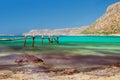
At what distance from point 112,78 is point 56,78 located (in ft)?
13.0

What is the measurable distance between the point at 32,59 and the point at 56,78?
10251mm

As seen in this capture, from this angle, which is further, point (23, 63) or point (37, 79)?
point (23, 63)

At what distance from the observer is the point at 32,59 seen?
30.2 m

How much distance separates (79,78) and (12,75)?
5.26 metres

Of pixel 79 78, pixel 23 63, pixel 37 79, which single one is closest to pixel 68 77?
pixel 79 78

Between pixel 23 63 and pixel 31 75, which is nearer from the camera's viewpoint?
pixel 31 75

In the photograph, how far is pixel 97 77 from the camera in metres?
20.7

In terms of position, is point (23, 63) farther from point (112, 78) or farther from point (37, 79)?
point (112, 78)

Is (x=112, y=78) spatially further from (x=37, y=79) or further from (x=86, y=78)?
(x=37, y=79)

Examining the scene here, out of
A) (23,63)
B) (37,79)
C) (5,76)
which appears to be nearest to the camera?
(37,79)

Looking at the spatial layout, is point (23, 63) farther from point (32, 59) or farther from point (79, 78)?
point (79, 78)

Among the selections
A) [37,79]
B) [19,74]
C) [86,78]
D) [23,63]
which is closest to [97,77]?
[86,78]

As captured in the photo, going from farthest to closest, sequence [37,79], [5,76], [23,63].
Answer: [23,63] → [5,76] → [37,79]

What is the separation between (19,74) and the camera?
22188mm
